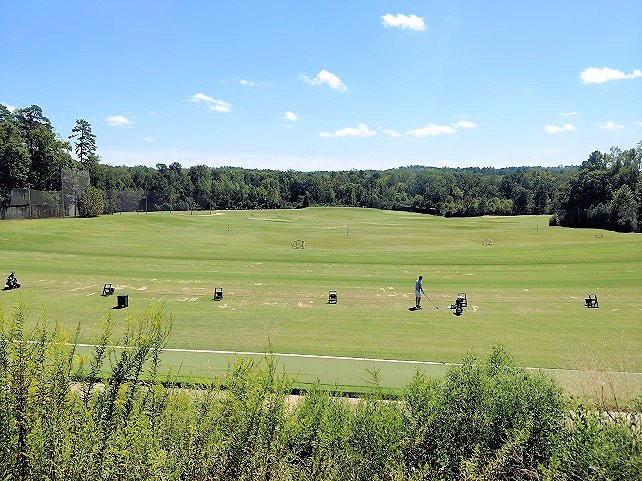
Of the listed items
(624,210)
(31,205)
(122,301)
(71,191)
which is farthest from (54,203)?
(624,210)

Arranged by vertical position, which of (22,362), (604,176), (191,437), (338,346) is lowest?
(338,346)

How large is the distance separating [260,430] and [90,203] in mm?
78651

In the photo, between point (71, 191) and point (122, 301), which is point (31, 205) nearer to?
point (71, 191)

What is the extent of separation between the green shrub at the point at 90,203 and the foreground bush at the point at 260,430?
76105 mm

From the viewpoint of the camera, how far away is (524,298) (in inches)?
1166

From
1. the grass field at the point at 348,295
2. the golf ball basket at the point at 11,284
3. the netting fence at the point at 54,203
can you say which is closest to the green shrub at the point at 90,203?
the netting fence at the point at 54,203

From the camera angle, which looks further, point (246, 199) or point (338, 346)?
point (246, 199)

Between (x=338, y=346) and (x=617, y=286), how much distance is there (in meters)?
24.3

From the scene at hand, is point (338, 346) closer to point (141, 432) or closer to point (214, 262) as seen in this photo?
point (141, 432)

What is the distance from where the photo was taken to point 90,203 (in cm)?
7606

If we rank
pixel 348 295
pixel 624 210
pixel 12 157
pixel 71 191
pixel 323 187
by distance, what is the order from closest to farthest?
pixel 348 295 < pixel 12 157 < pixel 71 191 < pixel 624 210 < pixel 323 187

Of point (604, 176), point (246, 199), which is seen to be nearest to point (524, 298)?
point (604, 176)

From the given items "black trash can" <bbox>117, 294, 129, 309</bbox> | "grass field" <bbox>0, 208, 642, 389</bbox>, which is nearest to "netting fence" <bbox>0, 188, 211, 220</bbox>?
"grass field" <bbox>0, 208, 642, 389</bbox>

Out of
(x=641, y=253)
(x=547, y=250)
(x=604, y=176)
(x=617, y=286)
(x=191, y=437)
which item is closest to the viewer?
(x=191, y=437)
